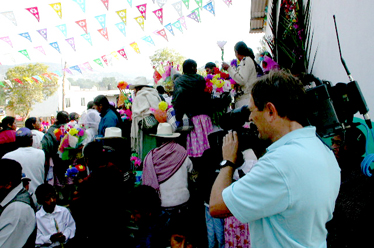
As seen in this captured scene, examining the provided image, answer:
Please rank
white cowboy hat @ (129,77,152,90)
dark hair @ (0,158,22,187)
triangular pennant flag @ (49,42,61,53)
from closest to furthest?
1. dark hair @ (0,158,22,187)
2. white cowboy hat @ (129,77,152,90)
3. triangular pennant flag @ (49,42,61,53)

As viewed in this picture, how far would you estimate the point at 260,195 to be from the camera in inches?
39.2

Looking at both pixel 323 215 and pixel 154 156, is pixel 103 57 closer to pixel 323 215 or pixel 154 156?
pixel 154 156

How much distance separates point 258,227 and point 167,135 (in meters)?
2.39

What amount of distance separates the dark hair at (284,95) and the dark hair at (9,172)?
7.36 feet

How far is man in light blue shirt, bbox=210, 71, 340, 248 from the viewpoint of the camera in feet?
3.22

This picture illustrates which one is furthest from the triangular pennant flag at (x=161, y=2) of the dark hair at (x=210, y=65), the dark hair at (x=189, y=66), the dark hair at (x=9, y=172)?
the dark hair at (x=9, y=172)

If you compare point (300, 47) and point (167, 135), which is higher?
point (300, 47)

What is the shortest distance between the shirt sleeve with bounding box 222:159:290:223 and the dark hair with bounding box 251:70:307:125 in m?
0.24

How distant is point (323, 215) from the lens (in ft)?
3.39

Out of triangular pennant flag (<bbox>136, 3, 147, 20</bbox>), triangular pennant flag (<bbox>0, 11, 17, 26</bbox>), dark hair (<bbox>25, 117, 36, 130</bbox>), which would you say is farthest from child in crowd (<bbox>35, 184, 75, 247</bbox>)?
triangular pennant flag (<bbox>136, 3, 147, 20</bbox>)

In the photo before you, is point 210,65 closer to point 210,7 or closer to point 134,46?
point 210,7

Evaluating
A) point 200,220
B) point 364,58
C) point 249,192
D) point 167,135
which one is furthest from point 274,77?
point 200,220

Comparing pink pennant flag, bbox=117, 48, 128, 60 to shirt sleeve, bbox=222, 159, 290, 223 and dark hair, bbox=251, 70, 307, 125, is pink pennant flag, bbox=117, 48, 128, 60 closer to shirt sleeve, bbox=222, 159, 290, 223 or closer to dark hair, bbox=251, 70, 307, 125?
dark hair, bbox=251, 70, 307, 125

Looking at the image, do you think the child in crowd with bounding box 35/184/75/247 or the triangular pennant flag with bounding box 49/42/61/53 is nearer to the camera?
the child in crowd with bounding box 35/184/75/247
